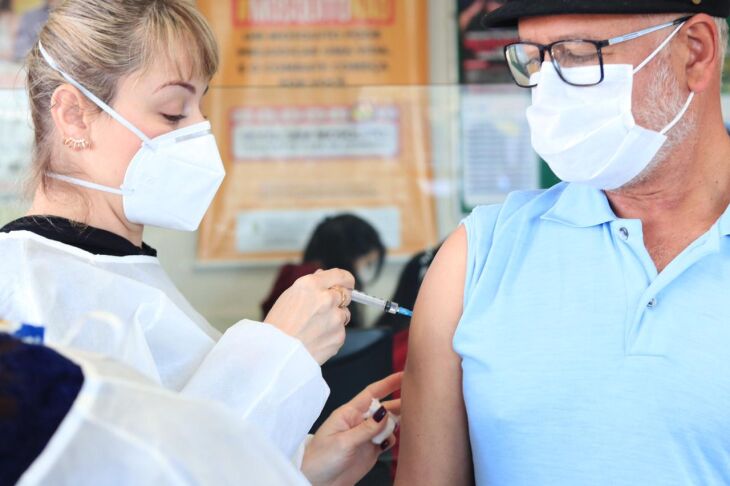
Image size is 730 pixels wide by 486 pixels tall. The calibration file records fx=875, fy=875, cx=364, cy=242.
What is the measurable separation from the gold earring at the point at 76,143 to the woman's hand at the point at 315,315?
44 cm

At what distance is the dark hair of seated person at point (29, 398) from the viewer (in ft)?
1.92

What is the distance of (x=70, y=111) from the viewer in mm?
1515

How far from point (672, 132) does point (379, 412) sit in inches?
27.4

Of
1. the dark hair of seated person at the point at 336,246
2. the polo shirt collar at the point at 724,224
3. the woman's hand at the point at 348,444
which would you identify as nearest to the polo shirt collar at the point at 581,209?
the polo shirt collar at the point at 724,224

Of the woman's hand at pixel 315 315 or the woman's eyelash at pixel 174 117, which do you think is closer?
the woman's hand at pixel 315 315

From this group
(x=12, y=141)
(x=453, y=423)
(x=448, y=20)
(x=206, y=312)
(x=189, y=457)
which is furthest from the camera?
(x=448, y=20)

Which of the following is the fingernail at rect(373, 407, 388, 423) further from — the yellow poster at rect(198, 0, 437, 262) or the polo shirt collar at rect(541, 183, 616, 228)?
the yellow poster at rect(198, 0, 437, 262)

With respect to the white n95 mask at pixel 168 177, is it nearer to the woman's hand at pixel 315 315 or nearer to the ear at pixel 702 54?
the woman's hand at pixel 315 315

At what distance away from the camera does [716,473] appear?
1.26 metres

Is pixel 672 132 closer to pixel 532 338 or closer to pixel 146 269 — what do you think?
pixel 532 338

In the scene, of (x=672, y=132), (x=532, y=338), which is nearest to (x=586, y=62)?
(x=672, y=132)

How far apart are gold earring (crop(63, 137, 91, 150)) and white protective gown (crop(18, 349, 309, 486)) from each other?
2.97 ft

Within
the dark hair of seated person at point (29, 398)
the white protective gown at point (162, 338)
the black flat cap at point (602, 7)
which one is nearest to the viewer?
the dark hair of seated person at point (29, 398)

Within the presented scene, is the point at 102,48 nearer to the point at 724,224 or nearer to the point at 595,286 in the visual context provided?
the point at 595,286
